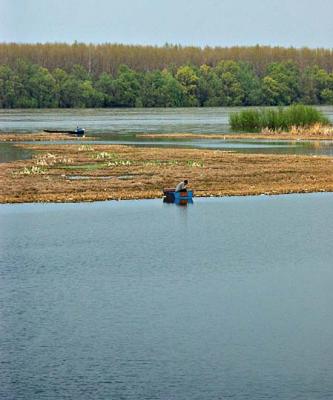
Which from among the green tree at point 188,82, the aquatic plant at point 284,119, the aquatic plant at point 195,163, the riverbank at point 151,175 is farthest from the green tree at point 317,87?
the aquatic plant at point 195,163

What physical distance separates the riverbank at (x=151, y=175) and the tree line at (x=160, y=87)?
107666 millimetres

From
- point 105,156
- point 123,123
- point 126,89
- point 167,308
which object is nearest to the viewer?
point 167,308

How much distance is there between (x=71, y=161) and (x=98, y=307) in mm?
29305

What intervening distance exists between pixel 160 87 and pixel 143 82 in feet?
11.1

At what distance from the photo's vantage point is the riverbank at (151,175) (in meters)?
31.8

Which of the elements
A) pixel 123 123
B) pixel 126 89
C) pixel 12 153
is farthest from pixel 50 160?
pixel 126 89

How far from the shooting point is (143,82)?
162 m

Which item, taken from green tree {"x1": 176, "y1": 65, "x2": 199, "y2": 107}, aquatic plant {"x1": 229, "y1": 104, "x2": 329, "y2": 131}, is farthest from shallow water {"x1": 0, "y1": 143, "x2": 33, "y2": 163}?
green tree {"x1": 176, "y1": 65, "x2": 199, "y2": 107}

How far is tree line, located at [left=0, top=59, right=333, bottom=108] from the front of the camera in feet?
514

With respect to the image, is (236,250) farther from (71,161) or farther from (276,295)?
(71,161)

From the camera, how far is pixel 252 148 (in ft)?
180

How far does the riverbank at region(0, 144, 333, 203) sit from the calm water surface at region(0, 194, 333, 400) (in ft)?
20.0

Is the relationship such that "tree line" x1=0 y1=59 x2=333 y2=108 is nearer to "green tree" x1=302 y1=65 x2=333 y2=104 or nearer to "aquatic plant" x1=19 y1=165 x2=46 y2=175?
"green tree" x1=302 y1=65 x2=333 y2=104

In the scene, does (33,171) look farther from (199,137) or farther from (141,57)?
(141,57)
